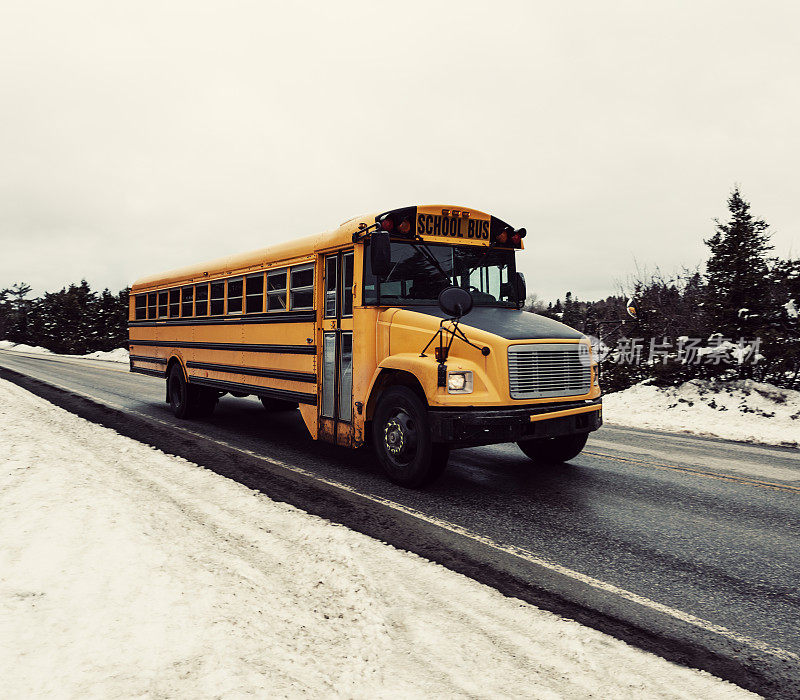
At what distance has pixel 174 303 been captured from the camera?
1017cm

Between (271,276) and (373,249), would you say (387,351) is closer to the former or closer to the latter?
(373,249)

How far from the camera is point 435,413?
489 centimetres

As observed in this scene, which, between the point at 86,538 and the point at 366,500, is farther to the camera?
the point at 366,500

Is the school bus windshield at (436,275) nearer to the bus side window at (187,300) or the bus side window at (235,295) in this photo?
the bus side window at (235,295)

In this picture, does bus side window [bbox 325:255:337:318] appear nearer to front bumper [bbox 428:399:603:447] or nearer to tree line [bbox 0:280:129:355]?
front bumper [bbox 428:399:603:447]

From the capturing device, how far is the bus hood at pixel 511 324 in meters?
5.12

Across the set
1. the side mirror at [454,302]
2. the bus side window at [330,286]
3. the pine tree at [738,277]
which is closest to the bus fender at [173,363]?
the bus side window at [330,286]

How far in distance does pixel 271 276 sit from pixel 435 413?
11.6 feet

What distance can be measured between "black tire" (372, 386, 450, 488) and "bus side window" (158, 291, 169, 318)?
661 cm

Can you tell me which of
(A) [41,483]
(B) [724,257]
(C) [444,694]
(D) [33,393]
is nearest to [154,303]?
(D) [33,393]

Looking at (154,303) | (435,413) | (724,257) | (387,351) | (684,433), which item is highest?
(724,257)

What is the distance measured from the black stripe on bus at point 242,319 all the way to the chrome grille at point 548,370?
2.58 m

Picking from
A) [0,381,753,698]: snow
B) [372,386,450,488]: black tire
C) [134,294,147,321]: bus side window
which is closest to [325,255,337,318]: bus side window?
[372,386,450,488]: black tire

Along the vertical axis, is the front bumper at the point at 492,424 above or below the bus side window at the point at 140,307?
below
